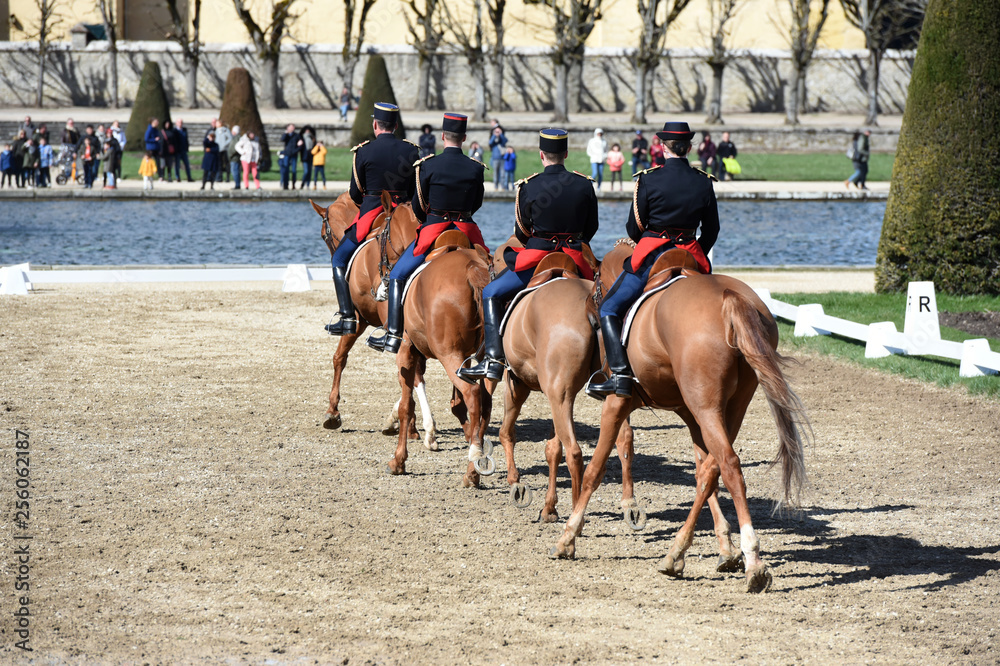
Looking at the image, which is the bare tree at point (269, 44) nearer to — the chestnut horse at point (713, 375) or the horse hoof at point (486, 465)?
the horse hoof at point (486, 465)

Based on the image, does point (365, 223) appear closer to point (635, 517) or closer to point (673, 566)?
point (635, 517)

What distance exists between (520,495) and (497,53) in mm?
50852

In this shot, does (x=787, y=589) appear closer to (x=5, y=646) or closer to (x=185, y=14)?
(x=5, y=646)

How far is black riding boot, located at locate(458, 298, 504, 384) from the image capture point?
8.08 m

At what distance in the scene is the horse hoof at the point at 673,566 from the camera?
21.9 feet

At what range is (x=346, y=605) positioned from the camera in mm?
6156

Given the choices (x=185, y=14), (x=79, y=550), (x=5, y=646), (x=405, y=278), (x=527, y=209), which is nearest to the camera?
(x=5, y=646)

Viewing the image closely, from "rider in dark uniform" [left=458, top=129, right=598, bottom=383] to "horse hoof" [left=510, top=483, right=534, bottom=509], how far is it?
76cm

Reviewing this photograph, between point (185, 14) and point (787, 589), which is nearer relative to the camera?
point (787, 589)

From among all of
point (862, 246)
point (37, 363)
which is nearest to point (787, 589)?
point (37, 363)

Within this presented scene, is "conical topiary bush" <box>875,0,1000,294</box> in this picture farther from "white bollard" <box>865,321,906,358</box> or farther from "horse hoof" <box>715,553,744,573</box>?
"horse hoof" <box>715,553,744,573</box>

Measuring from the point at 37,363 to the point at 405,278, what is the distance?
18.0 ft

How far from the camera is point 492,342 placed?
26.6ft

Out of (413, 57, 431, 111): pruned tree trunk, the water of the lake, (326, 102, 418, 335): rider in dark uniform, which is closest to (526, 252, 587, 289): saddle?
(326, 102, 418, 335): rider in dark uniform
